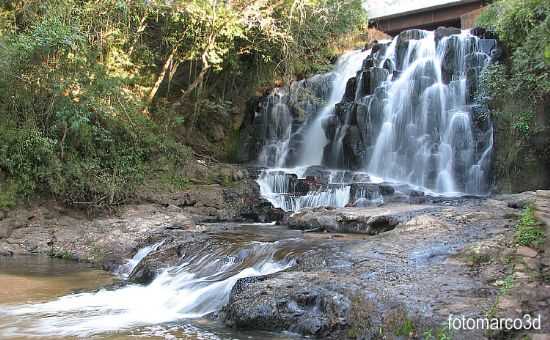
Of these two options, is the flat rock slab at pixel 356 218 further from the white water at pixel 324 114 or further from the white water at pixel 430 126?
the white water at pixel 324 114

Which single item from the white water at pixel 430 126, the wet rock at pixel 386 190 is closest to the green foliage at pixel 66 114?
the wet rock at pixel 386 190

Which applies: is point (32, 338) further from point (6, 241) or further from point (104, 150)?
point (104, 150)

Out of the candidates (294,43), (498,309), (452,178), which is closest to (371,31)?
(294,43)

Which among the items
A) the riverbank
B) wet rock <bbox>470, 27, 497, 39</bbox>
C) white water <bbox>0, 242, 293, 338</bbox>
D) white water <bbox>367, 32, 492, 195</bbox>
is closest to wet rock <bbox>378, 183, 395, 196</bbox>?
the riverbank

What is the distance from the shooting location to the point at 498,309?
181 inches

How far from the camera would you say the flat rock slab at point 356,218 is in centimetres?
897

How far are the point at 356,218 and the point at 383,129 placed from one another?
22.3 feet

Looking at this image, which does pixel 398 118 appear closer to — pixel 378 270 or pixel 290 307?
pixel 378 270

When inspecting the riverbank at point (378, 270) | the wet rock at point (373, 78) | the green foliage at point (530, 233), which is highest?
the wet rock at point (373, 78)

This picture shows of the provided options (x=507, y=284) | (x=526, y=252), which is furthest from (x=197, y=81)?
(x=507, y=284)

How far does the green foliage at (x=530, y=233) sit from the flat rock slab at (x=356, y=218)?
2.53 meters

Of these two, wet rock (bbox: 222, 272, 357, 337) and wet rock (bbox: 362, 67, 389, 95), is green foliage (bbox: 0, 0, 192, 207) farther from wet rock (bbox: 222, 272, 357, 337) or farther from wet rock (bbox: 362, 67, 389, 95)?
wet rock (bbox: 362, 67, 389, 95)

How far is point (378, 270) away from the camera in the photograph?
19.9ft

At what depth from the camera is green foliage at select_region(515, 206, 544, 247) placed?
5718mm
